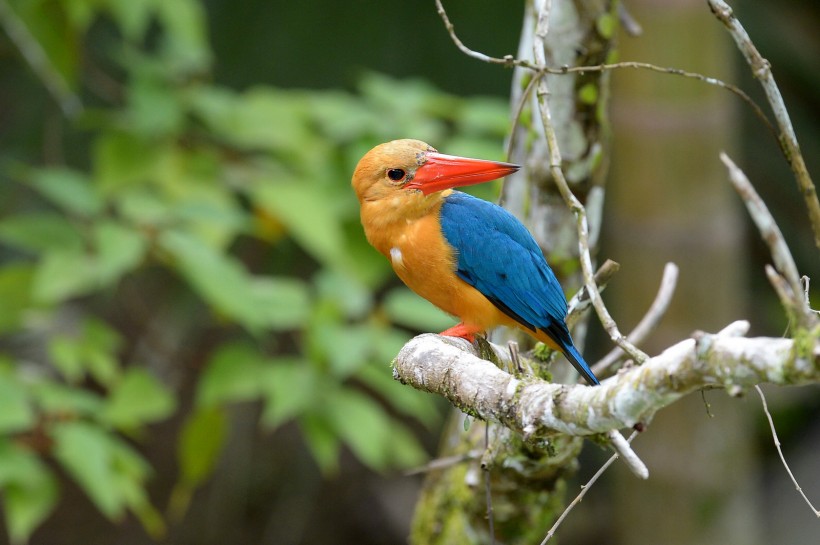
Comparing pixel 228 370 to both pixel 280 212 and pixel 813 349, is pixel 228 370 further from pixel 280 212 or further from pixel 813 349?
pixel 813 349

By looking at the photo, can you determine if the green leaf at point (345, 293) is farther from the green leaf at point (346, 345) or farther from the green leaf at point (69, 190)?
the green leaf at point (69, 190)

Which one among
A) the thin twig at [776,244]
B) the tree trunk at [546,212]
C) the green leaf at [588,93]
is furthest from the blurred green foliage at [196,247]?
the thin twig at [776,244]

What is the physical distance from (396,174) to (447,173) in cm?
16

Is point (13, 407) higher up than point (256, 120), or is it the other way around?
point (256, 120)

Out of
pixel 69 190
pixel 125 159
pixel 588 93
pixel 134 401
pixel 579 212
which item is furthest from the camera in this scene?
pixel 125 159

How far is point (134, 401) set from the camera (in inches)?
154

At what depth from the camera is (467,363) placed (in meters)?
1.87

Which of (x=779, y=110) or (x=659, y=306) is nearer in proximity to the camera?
(x=779, y=110)

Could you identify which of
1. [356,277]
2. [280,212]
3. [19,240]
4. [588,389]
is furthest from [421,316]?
[588,389]

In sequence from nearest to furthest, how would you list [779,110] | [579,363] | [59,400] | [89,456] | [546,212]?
[779,110] → [579,363] → [546,212] → [89,456] → [59,400]

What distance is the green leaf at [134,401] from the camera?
150 inches

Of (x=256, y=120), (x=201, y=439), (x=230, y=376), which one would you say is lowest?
(x=201, y=439)

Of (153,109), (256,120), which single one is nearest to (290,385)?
(256,120)

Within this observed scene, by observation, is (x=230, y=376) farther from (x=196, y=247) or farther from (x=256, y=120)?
(x=256, y=120)
